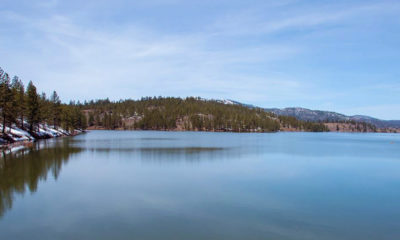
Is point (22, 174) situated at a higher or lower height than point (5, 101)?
lower

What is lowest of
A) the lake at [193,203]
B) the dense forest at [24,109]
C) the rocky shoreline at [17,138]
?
the lake at [193,203]

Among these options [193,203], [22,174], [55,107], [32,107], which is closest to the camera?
[193,203]

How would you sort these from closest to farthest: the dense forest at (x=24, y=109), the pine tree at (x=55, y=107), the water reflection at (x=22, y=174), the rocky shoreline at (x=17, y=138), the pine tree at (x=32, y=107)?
1. the water reflection at (x=22, y=174)
2. the rocky shoreline at (x=17, y=138)
3. the dense forest at (x=24, y=109)
4. the pine tree at (x=32, y=107)
5. the pine tree at (x=55, y=107)

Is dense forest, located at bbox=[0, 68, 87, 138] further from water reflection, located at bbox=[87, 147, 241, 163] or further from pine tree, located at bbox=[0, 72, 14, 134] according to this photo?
water reflection, located at bbox=[87, 147, 241, 163]

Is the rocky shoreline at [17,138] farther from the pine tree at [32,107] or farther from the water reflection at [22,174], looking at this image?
the water reflection at [22,174]

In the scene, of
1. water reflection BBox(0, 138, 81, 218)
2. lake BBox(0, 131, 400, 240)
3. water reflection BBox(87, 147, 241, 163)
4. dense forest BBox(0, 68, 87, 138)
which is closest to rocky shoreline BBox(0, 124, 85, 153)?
dense forest BBox(0, 68, 87, 138)

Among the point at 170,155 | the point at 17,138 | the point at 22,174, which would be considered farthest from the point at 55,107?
the point at 22,174

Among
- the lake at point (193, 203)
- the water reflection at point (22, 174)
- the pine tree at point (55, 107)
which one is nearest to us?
the lake at point (193, 203)

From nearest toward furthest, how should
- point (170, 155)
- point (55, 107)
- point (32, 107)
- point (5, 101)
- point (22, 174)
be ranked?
point (22, 174) < point (170, 155) < point (5, 101) < point (32, 107) < point (55, 107)

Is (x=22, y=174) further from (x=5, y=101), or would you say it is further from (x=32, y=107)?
(x=32, y=107)

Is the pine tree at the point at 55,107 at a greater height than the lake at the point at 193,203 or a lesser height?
greater

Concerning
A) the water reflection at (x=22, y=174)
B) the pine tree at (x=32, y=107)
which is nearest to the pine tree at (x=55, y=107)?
the pine tree at (x=32, y=107)

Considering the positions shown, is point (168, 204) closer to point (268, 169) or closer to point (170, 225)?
point (170, 225)

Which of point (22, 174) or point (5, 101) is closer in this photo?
point (22, 174)
